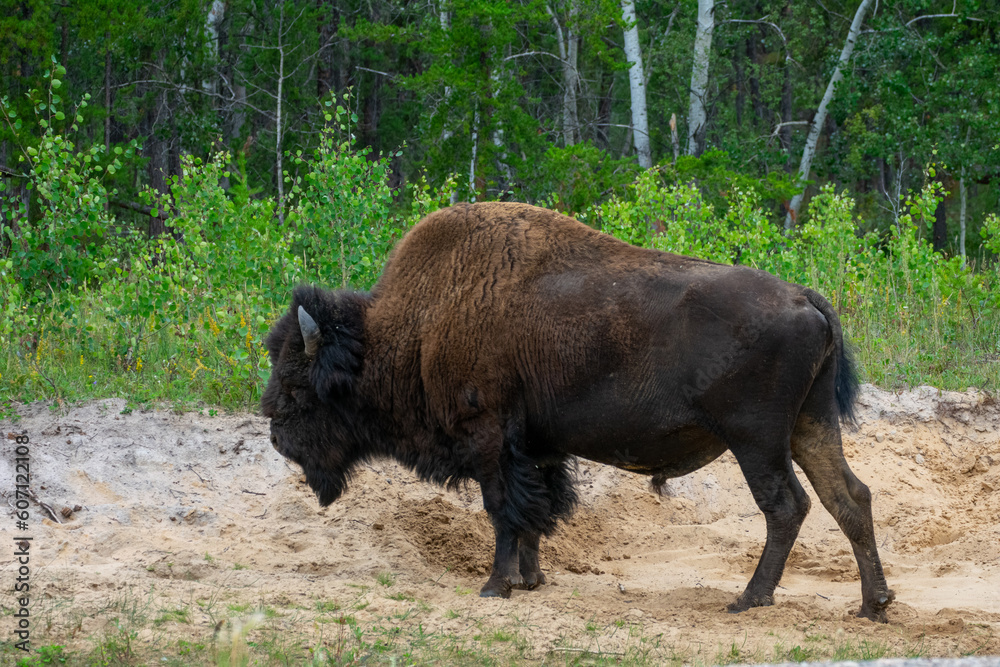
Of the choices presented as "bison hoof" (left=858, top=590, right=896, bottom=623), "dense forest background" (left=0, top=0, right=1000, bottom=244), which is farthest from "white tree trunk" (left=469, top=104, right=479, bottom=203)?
"bison hoof" (left=858, top=590, right=896, bottom=623)

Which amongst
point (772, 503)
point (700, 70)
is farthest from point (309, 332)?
point (700, 70)

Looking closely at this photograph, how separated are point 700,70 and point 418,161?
5950mm

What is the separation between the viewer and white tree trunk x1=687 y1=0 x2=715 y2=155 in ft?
61.2

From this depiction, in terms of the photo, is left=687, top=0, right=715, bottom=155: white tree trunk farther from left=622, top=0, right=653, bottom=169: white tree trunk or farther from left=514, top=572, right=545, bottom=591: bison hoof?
left=514, top=572, right=545, bottom=591: bison hoof

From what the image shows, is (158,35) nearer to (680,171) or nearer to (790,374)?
(680,171)

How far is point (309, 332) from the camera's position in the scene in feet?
18.4

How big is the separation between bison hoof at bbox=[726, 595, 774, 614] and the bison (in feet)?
0.05

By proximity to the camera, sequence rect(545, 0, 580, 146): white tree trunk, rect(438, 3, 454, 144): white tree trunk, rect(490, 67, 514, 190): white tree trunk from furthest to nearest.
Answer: rect(545, 0, 580, 146): white tree trunk, rect(438, 3, 454, 144): white tree trunk, rect(490, 67, 514, 190): white tree trunk

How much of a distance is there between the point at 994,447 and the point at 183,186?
7.50 m

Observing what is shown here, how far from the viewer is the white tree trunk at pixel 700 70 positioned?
18.6 m

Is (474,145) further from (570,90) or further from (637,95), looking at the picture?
(570,90)

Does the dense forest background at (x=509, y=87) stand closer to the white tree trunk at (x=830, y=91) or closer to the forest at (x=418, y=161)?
the forest at (x=418, y=161)

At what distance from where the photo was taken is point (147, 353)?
27.3ft

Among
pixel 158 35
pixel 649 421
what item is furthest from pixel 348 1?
pixel 649 421
